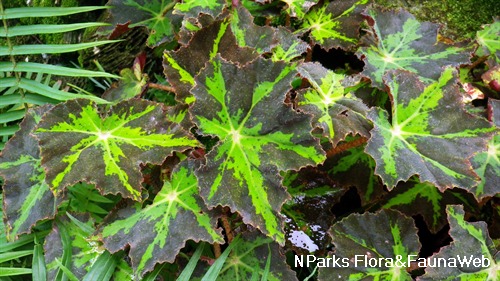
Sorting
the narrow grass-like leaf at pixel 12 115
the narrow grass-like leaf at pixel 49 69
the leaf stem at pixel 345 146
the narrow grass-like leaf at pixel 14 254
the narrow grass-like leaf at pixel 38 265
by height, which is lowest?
the narrow grass-like leaf at pixel 14 254

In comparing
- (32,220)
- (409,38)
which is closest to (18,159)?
(32,220)

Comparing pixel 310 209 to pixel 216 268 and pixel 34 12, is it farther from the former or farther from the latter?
pixel 34 12

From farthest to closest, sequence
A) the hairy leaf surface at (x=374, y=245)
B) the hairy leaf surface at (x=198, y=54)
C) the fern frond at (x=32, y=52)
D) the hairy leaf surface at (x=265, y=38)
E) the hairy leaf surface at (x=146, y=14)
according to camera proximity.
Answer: the hairy leaf surface at (x=146, y=14) → the fern frond at (x=32, y=52) → the hairy leaf surface at (x=265, y=38) → the hairy leaf surface at (x=198, y=54) → the hairy leaf surface at (x=374, y=245)

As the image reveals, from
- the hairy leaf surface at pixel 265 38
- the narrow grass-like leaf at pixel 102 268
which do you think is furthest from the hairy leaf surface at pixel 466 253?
the narrow grass-like leaf at pixel 102 268

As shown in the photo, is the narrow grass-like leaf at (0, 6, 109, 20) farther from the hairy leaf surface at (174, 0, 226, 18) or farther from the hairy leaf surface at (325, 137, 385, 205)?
the hairy leaf surface at (325, 137, 385, 205)

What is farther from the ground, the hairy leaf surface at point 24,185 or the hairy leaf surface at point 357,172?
the hairy leaf surface at point 357,172

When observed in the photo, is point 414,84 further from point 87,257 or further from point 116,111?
point 87,257

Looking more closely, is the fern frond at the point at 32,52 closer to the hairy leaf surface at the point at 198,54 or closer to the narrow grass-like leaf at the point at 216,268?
the hairy leaf surface at the point at 198,54
